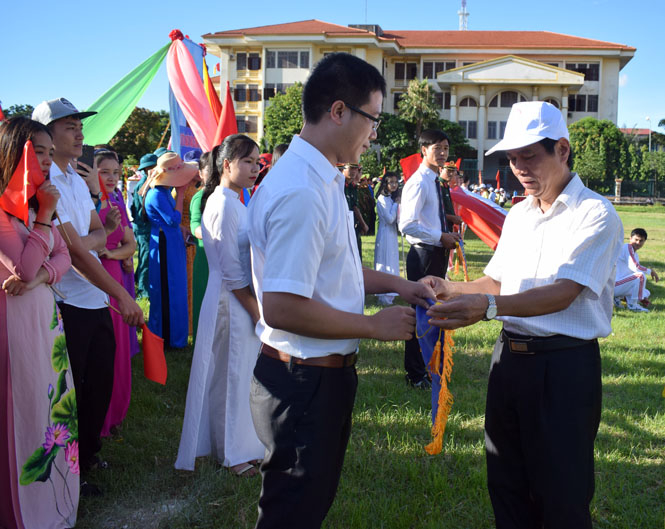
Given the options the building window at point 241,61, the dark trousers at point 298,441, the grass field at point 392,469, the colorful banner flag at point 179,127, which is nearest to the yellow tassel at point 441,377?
the grass field at point 392,469

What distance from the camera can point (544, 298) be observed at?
7.84 feet

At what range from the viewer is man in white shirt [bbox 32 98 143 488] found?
11.2ft

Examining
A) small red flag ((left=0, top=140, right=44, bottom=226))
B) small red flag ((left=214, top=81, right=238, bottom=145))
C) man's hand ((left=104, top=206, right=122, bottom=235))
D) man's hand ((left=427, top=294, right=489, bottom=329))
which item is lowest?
man's hand ((left=427, top=294, right=489, bottom=329))

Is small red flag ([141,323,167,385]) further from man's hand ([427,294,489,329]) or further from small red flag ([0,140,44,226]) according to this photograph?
man's hand ([427,294,489,329])

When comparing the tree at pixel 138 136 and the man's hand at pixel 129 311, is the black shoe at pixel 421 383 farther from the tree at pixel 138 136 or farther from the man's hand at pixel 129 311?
the tree at pixel 138 136

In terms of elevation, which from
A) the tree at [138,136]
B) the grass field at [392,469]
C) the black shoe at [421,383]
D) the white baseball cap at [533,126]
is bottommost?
the grass field at [392,469]

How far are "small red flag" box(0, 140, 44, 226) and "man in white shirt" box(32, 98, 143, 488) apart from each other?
0.43m

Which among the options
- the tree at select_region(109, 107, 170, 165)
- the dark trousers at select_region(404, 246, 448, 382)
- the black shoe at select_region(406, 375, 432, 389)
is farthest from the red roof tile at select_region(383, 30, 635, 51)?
the black shoe at select_region(406, 375, 432, 389)

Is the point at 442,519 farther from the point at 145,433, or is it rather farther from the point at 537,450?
the point at 145,433

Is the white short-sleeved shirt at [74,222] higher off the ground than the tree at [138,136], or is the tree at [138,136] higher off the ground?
the tree at [138,136]

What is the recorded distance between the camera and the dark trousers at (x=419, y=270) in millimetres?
5637

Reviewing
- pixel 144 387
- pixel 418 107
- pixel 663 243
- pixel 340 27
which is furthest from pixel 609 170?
pixel 144 387

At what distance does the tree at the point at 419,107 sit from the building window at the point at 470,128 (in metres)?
7.43

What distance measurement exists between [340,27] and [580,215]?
60.9 metres
